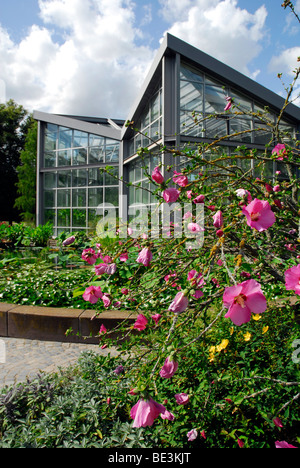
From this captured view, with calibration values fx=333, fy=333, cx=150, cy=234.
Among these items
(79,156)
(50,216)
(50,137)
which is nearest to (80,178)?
(79,156)

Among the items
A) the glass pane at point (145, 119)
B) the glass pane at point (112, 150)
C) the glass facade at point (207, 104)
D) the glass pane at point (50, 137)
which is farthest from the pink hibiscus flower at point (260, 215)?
the glass pane at point (50, 137)

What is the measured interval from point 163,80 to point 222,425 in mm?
9581

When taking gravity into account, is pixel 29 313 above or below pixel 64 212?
below

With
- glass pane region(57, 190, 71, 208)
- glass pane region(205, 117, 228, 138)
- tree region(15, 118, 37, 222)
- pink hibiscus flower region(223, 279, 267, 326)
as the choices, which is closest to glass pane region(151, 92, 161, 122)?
glass pane region(205, 117, 228, 138)

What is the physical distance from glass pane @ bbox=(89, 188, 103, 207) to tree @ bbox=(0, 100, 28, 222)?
1713 centimetres

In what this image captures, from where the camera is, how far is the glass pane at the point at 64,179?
1555 cm

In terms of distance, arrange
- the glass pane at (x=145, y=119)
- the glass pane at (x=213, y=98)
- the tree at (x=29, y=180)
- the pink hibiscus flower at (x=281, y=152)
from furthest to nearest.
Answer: the tree at (x=29, y=180) < the glass pane at (x=145, y=119) < the glass pane at (x=213, y=98) < the pink hibiscus flower at (x=281, y=152)

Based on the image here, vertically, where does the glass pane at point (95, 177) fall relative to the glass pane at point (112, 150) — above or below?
Answer: below

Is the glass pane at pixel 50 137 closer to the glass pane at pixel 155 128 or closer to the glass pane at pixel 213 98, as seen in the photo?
the glass pane at pixel 155 128

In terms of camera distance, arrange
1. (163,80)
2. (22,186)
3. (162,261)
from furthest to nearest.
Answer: (22,186) → (163,80) → (162,261)

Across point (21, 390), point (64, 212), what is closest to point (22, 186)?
point (64, 212)

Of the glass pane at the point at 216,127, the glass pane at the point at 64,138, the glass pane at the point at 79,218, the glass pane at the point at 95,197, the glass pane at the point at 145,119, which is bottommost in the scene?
the glass pane at the point at 79,218

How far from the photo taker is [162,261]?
1.60 meters
